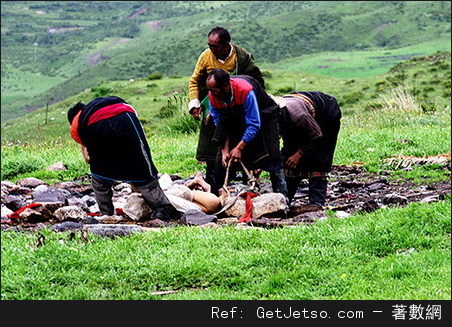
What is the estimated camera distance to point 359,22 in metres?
123

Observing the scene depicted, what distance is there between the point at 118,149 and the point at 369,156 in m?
5.18

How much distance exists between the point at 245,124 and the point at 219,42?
1.38 m

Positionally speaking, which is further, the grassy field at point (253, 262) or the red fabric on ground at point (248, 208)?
the red fabric on ground at point (248, 208)

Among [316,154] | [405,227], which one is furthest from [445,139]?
[405,227]

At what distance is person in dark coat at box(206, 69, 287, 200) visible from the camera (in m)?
8.12

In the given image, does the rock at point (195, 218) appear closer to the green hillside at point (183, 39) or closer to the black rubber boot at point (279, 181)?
the black rubber boot at point (279, 181)

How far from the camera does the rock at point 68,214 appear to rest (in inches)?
332

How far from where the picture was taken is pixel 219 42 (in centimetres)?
930

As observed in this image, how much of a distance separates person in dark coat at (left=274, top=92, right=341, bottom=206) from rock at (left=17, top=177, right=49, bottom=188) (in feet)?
14.1

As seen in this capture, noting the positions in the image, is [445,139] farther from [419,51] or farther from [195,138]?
[419,51]

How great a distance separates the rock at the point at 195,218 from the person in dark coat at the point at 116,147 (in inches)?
13.2

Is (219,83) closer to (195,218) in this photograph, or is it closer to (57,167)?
(195,218)

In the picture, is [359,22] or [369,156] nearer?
[369,156]

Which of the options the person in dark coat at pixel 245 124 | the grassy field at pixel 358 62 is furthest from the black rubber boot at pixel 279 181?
the grassy field at pixel 358 62
